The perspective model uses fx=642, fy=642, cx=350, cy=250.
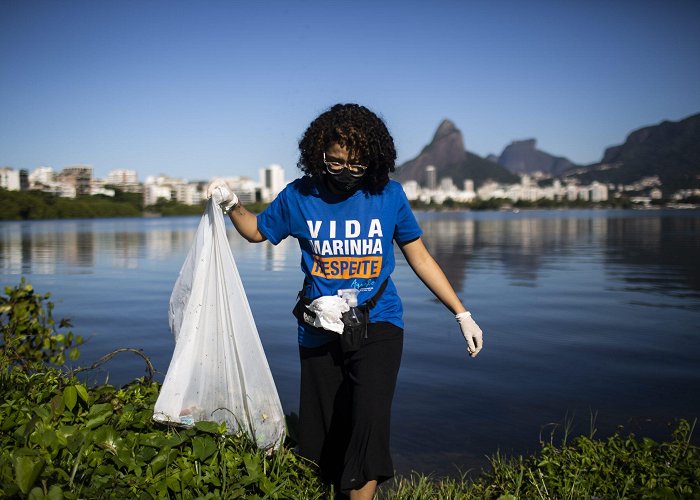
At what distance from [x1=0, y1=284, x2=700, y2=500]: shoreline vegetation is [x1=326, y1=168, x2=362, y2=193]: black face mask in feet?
4.15

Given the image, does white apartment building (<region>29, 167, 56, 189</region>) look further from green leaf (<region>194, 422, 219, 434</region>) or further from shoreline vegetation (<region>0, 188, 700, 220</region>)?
green leaf (<region>194, 422, 219, 434</region>)

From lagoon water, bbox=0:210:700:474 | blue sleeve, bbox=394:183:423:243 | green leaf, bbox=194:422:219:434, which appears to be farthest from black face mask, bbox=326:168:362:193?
lagoon water, bbox=0:210:700:474

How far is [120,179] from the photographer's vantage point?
41406 mm

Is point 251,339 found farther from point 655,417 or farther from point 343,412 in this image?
point 655,417

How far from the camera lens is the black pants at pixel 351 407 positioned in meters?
2.74

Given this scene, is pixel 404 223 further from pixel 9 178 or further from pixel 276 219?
pixel 9 178

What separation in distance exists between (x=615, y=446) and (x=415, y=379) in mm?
2900

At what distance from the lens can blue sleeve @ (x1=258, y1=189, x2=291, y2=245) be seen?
314 cm

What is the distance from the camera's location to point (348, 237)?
293cm

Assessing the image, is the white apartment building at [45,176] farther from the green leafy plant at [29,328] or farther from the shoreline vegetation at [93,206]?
the green leafy plant at [29,328]

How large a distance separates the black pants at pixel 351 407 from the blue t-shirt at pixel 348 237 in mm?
106

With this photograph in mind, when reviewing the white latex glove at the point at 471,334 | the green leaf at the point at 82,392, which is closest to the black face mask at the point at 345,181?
the white latex glove at the point at 471,334

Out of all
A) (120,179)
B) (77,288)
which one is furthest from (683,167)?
(77,288)

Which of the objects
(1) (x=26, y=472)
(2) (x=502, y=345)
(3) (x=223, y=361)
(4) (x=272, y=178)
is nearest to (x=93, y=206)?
(4) (x=272, y=178)
